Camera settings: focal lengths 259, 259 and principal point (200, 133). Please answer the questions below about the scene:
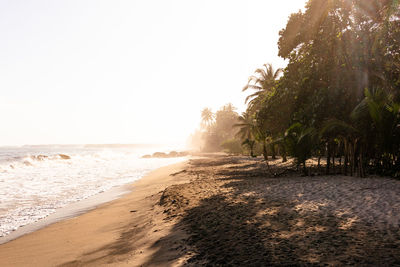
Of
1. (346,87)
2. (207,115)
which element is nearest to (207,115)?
(207,115)

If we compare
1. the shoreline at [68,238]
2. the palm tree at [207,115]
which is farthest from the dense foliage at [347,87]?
the palm tree at [207,115]

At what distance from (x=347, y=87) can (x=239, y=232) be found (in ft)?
27.8

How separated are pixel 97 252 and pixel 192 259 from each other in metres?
2.09

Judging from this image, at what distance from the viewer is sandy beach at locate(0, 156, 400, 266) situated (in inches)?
138

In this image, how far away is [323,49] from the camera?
1127cm

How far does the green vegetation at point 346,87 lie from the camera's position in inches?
333

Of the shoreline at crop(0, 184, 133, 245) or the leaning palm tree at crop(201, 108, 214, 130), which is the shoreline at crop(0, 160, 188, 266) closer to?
the shoreline at crop(0, 184, 133, 245)

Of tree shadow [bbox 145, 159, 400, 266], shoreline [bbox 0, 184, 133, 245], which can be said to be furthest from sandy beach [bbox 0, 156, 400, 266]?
shoreline [bbox 0, 184, 133, 245]

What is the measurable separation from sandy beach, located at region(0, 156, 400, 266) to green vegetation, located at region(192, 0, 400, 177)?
151 centimetres

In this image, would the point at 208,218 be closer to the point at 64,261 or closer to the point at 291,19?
the point at 64,261

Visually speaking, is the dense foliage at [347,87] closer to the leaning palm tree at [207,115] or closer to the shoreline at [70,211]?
the shoreline at [70,211]

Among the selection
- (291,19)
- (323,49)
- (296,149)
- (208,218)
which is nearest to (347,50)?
(323,49)

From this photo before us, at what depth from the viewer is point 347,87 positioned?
1022 centimetres

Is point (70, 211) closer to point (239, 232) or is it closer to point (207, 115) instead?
point (239, 232)
